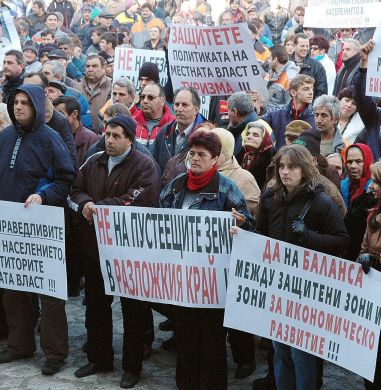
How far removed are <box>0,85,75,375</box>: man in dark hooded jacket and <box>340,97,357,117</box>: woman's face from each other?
127 inches

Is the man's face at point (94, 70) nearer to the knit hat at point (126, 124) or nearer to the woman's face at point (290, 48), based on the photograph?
the woman's face at point (290, 48)

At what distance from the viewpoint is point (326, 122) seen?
28.6 feet

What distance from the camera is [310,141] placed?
7410mm

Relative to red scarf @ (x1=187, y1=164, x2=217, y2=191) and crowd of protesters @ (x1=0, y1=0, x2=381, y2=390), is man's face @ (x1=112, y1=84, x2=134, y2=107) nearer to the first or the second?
crowd of protesters @ (x1=0, y1=0, x2=381, y2=390)

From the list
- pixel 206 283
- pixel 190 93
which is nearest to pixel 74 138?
pixel 190 93

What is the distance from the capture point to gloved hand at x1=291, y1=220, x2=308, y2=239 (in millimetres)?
6134

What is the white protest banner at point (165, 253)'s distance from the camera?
263 inches

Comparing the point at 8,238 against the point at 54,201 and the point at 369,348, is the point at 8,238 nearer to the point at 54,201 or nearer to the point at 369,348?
the point at 54,201

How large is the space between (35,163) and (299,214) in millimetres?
2241

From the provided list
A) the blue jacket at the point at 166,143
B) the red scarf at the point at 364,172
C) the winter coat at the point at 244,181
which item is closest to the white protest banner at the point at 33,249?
the winter coat at the point at 244,181

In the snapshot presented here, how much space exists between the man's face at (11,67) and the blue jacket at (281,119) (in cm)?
313

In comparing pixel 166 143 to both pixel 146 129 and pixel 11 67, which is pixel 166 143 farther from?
pixel 11 67

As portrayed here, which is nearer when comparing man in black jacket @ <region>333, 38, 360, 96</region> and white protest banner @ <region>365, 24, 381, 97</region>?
white protest banner @ <region>365, 24, 381, 97</region>

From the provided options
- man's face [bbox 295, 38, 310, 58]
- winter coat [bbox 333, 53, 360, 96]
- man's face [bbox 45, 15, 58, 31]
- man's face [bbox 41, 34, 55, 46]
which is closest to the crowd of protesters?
winter coat [bbox 333, 53, 360, 96]
